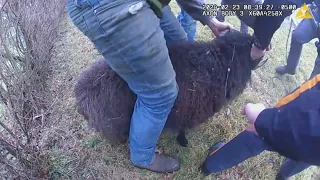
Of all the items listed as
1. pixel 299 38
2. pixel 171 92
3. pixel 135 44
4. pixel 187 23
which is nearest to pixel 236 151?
pixel 171 92

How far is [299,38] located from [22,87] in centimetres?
239

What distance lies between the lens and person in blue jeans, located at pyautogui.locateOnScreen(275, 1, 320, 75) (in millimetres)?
2541

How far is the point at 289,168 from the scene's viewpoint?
2215 mm

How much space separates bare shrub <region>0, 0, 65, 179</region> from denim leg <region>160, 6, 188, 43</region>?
1.06m

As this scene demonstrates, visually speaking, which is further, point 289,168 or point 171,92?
point 289,168

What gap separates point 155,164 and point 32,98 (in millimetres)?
1016

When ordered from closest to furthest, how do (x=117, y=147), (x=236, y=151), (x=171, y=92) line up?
(x=171, y=92), (x=236, y=151), (x=117, y=147)

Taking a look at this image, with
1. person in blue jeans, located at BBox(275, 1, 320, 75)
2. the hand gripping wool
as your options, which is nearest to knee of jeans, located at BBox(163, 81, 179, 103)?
the hand gripping wool

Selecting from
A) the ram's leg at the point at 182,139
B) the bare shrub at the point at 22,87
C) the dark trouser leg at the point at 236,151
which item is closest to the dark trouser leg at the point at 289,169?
the dark trouser leg at the point at 236,151

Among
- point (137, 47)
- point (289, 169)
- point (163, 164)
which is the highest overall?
point (137, 47)

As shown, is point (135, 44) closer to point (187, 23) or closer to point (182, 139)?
point (182, 139)

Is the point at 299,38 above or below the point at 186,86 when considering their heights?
below

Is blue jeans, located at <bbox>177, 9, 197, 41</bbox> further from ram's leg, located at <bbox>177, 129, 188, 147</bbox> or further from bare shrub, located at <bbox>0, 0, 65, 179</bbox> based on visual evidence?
bare shrub, located at <bbox>0, 0, 65, 179</bbox>

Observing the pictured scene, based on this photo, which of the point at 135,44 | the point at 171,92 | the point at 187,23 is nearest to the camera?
the point at 135,44
